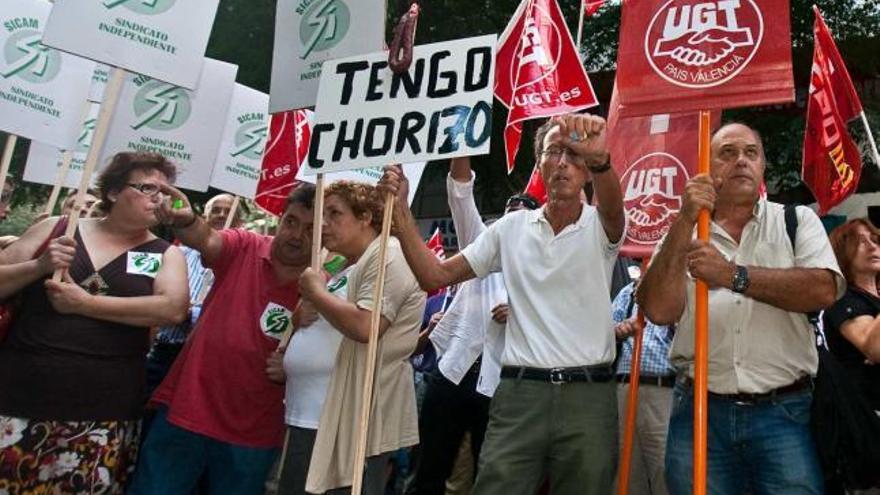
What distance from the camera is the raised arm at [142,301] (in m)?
3.45

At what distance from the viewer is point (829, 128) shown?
5.01 metres

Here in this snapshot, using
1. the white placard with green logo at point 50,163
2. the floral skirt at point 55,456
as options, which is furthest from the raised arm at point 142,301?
Result: the white placard with green logo at point 50,163

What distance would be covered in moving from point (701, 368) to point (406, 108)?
146 cm

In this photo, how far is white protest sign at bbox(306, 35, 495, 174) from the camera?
3.30 meters

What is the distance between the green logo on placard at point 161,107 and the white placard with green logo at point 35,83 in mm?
417

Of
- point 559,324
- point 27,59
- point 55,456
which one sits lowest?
point 55,456

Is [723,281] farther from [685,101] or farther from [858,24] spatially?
[858,24]

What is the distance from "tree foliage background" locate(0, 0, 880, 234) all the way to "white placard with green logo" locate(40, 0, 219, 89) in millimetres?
9067

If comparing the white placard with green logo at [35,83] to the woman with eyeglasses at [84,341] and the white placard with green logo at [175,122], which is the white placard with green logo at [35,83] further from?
the woman with eyeglasses at [84,341]

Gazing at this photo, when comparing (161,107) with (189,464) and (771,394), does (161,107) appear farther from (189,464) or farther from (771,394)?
(771,394)

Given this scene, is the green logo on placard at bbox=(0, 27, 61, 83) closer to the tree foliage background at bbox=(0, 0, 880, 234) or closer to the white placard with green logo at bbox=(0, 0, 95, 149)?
the white placard with green logo at bbox=(0, 0, 95, 149)

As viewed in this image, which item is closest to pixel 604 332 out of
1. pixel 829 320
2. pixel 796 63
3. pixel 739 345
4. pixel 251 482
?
pixel 739 345

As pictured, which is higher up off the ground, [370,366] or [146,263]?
[146,263]

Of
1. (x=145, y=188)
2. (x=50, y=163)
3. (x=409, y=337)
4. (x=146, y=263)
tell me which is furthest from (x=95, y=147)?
(x=50, y=163)
